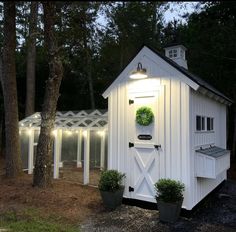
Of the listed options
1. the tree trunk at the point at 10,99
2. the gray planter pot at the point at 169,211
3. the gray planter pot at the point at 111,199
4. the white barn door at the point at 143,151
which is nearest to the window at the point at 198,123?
the white barn door at the point at 143,151

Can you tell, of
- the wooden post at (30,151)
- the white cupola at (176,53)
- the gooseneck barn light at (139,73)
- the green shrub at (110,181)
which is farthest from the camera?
the wooden post at (30,151)

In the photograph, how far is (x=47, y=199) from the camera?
6.72m

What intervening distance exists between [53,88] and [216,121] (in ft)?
15.3

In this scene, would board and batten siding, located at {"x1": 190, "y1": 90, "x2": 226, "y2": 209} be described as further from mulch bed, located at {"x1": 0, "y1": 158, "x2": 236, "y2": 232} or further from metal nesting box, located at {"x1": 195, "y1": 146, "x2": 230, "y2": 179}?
mulch bed, located at {"x1": 0, "y1": 158, "x2": 236, "y2": 232}

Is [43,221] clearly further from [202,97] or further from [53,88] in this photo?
[202,97]

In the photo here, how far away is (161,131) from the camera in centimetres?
628

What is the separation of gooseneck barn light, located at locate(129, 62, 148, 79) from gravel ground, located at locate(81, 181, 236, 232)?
115 inches

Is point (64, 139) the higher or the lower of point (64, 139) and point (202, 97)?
the lower

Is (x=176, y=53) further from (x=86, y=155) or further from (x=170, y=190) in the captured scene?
(x=170, y=190)

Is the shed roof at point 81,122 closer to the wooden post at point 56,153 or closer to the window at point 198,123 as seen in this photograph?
the wooden post at point 56,153

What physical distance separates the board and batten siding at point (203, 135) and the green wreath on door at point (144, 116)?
877 millimetres

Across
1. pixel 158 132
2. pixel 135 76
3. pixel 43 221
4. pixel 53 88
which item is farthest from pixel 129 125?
pixel 43 221

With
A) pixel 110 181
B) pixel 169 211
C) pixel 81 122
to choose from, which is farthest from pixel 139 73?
pixel 81 122

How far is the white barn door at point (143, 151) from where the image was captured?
6.38 m
